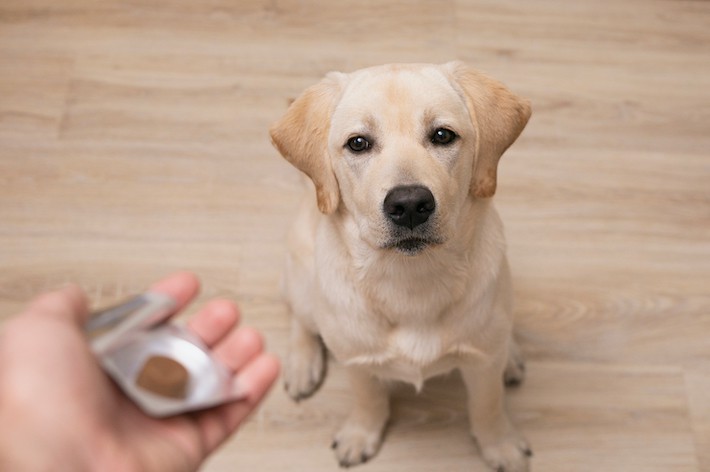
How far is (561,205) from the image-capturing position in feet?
8.98

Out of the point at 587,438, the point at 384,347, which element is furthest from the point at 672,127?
the point at 384,347

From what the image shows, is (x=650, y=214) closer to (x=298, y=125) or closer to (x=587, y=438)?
(x=587, y=438)

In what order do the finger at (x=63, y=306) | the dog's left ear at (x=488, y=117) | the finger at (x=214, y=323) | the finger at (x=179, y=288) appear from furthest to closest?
the dog's left ear at (x=488, y=117) → the finger at (x=214, y=323) → the finger at (x=179, y=288) → the finger at (x=63, y=306)

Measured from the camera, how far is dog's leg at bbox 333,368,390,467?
2.26 meters

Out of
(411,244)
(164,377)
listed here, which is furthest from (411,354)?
(164,377)

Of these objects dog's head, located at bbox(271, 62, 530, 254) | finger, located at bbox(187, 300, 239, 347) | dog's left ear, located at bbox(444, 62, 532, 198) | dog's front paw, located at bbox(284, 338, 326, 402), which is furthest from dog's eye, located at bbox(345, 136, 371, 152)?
dog's front paw, located at bbox(284, 338, 326, 402)

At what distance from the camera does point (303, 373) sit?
2.41m

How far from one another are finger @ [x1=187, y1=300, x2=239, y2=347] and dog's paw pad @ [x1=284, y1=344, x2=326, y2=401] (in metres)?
0.82

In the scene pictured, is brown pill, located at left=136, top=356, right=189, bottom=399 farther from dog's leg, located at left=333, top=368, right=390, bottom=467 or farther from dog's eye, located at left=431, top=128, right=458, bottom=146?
dog's leg, located at left=333, top=368, right=390, bottom=467

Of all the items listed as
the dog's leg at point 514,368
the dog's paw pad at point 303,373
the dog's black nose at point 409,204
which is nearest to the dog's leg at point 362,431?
the dog's paw pad at point 303,373

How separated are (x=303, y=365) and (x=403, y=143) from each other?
1.06 m

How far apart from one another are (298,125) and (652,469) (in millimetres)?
1568

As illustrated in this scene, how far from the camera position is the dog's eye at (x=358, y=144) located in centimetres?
167

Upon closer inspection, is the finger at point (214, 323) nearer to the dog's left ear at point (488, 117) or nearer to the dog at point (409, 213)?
the dog at point (409, 213)
